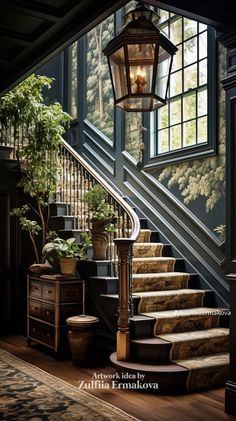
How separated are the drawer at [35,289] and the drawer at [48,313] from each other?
199 mm

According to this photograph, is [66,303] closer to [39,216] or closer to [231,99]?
[39,216]

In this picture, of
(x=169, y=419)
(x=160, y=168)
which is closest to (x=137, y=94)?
(x=169, y=419)

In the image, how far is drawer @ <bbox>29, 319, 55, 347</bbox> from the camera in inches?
216

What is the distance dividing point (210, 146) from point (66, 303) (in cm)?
243

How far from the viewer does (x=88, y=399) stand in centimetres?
393

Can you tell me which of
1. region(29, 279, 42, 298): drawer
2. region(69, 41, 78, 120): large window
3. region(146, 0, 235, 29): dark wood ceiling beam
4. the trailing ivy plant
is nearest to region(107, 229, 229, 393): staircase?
region(29, 279, 42, 298): drawer

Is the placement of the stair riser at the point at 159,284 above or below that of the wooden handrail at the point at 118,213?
below

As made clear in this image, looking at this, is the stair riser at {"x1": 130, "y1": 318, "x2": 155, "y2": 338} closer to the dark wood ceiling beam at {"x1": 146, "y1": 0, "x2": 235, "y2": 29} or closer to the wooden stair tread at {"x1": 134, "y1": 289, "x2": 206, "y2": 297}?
the wooden stair tread at {"x1": 134, "y1": 289, "x2": 206, "y2": 297}

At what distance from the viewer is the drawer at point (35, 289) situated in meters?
5.80

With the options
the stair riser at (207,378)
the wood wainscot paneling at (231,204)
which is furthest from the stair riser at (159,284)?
the wood wainscot paneling at (231,204)

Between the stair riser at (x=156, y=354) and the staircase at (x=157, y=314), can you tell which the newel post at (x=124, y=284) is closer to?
the staircase at (x=157, y=314)

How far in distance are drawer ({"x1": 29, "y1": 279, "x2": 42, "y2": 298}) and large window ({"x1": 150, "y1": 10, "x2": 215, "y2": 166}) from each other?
230 centimetres

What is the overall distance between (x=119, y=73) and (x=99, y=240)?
248 cm

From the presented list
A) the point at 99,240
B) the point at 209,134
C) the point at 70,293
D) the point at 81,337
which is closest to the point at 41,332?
the point at 70,293
